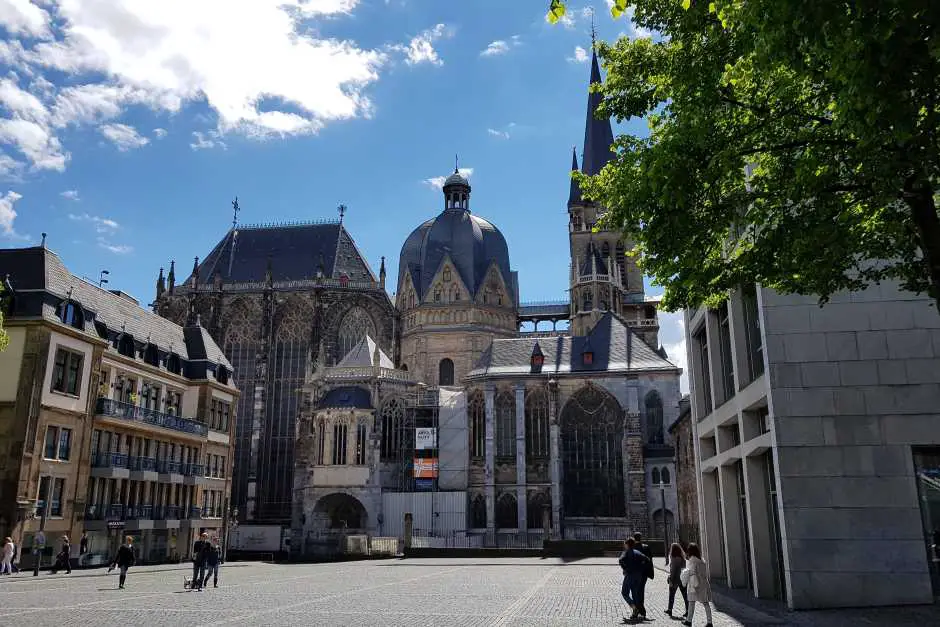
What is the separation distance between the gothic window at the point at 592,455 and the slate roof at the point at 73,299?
72.9 ft

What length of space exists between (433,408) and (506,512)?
8.23 m

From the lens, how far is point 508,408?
53344mm

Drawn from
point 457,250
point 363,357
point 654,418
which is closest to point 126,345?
point 363,357

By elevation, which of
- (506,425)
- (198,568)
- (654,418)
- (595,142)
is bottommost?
(198,568)

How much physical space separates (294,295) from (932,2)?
61.0 metres

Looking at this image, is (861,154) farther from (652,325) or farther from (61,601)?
(652,325)

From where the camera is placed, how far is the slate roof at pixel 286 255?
69188 millimetres

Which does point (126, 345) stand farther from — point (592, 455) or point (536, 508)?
point (592, 455)

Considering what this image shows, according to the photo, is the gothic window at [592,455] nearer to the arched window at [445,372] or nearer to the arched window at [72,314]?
the arched window at [445,372]

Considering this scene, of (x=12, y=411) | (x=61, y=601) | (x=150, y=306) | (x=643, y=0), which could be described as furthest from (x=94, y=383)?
(x=150, y=306)

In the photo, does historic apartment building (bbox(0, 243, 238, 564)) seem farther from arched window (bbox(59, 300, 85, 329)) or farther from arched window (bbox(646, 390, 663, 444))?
arched window (bbox(646, 390, 663, 444))

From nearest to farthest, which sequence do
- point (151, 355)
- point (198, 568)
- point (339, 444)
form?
point (198, 568) → point (151, 355) → point (339, 444)

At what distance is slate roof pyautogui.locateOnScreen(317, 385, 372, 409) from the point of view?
2060 inches

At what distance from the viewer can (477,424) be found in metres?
53.5
